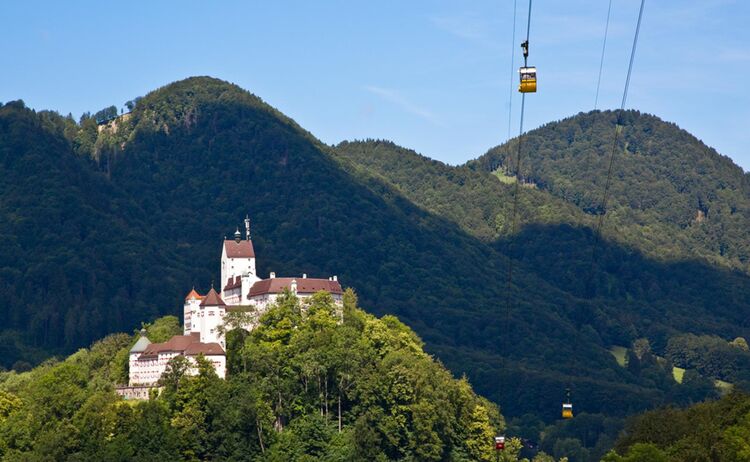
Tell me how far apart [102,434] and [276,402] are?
16.4 m

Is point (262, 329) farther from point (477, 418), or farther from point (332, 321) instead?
point (477, 418)

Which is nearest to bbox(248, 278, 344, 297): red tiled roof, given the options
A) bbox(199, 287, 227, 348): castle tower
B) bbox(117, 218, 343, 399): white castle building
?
bbox(117, 218, 343, 399): white castle building

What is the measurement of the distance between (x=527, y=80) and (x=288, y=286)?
86249mm

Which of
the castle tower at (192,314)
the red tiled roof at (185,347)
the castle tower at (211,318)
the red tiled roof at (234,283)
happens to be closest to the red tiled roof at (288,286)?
the red tiled roof at (234,283)

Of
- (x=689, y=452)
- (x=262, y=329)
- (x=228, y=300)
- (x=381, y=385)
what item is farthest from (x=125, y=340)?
(x=689, y=452)

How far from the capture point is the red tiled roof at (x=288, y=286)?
16388 cm

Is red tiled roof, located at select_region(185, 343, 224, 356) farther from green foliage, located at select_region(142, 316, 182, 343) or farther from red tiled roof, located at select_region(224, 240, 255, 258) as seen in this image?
red tiled roof, located at select_region(224, 240, 255, 258)

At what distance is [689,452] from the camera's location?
12350 centimetres

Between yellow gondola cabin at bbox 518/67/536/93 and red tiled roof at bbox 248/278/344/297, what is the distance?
3359 inches

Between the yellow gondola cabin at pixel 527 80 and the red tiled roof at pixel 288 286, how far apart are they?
8531 cm

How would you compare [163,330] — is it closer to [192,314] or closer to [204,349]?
[192,314]

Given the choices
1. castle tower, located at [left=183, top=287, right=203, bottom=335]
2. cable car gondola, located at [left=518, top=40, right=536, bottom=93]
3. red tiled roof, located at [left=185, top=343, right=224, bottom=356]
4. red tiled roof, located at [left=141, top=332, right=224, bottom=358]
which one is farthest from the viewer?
castle tower, located at [left=183, top=287, right=203, bottom=335]

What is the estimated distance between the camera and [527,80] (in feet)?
263

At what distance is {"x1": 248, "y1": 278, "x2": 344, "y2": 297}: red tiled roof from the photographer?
164 m
